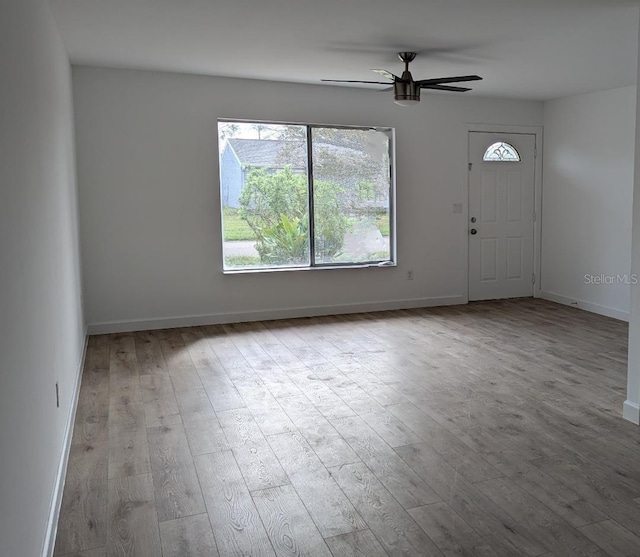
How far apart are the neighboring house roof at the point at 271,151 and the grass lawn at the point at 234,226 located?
21.0 inches

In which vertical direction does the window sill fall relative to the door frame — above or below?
below

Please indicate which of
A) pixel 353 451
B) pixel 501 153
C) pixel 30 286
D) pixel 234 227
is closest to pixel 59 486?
pixel 30 286

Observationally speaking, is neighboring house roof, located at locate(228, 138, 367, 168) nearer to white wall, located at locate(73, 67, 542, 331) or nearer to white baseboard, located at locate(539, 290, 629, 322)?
white wall, located at locate(73, 67, 542, 331)

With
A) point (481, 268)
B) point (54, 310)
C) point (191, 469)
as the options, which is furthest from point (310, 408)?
point (481, 268)

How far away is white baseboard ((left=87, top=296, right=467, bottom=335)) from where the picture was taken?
5.61 meters

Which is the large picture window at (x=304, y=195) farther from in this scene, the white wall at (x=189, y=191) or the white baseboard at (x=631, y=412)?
the white baseboard at (x=631, y=412)

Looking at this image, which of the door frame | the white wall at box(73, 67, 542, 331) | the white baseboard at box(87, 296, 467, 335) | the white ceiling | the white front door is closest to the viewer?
the white ceiling

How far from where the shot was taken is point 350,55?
4.72 meters

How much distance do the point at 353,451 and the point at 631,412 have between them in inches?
65.9

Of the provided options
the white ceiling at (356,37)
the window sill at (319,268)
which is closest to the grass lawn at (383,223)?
the window sill at (319,268)

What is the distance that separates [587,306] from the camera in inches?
260

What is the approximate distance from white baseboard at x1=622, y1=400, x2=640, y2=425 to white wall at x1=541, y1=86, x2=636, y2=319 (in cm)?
310

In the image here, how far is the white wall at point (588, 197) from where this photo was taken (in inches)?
239

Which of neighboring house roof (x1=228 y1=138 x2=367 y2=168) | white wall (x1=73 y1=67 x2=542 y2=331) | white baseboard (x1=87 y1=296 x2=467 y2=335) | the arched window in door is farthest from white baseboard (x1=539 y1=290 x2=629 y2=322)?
neighboring house roof (x1=228 y1=138 x2=367 y2=168)
